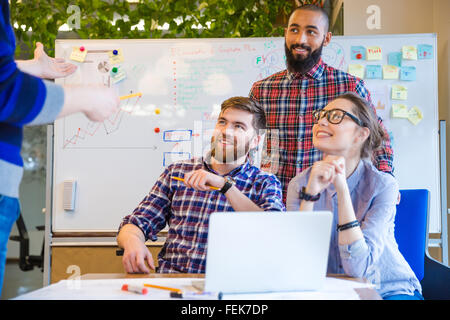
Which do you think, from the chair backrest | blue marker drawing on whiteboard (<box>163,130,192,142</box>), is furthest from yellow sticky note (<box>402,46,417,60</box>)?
blue marker drawing on whiteboard (<box>163,130,192,142</box>)

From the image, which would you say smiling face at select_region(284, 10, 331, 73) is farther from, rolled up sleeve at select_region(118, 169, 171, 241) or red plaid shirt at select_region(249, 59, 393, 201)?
rolled up sleeve at select_region(118, 169, 171, 241)

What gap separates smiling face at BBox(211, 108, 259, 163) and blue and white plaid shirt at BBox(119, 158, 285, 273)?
0.19 ft

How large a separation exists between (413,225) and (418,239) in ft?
0.18

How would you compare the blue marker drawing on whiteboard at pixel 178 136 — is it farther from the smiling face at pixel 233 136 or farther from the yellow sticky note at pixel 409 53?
the yellow sticky note at pixel 409 53

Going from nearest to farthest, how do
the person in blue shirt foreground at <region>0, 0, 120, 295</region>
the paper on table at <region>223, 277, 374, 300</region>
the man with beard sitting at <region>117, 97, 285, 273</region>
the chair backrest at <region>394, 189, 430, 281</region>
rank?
1. the person in blue shirt foreground at <region>0, 0, 120, 295</region>
2. the paper on table at <region>223, 277, 374, 300</region>
3. the man with beard sitting at <region>117, 97, 285, 273</region>
4. the chair backrest at <region>394, 189, 430, 281</region>

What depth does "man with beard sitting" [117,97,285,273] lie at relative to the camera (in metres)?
1.35

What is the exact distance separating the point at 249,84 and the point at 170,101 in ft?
1.65

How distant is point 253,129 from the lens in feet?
5.26

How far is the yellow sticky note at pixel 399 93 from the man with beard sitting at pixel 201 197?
1.40 metres

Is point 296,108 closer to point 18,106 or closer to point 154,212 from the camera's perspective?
point 154,212

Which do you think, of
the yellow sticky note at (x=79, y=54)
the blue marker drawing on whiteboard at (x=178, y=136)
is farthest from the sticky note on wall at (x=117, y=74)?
the blue marker drawing on whiteboard at (x=178, y=136)

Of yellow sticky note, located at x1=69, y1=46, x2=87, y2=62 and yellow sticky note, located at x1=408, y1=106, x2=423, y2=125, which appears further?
yellow sticky note, located at x1=69, y1=46, x2=87, y2=62

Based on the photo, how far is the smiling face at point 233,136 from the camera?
156 centimetres
